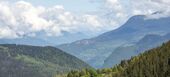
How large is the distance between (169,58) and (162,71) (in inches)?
270

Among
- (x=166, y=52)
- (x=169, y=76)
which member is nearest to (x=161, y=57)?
(x=166, y=52)

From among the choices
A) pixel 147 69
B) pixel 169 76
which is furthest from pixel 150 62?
pixel 169 76

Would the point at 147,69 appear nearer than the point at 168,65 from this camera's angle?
No

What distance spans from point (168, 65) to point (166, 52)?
13.3 metres

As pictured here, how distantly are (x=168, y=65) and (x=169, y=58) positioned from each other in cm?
532

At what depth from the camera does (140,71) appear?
19962cm

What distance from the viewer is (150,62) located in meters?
199

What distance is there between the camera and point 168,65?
185625 mm

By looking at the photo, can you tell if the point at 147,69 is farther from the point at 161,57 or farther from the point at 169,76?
the point at 169,76

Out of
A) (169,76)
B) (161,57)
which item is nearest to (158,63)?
(161,57)

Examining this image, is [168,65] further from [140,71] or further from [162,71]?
[140,71]

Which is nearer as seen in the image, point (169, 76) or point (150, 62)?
point (169, 76)

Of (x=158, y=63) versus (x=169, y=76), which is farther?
(x=158, y=63)

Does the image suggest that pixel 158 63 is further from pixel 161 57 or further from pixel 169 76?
pixel 169 76
